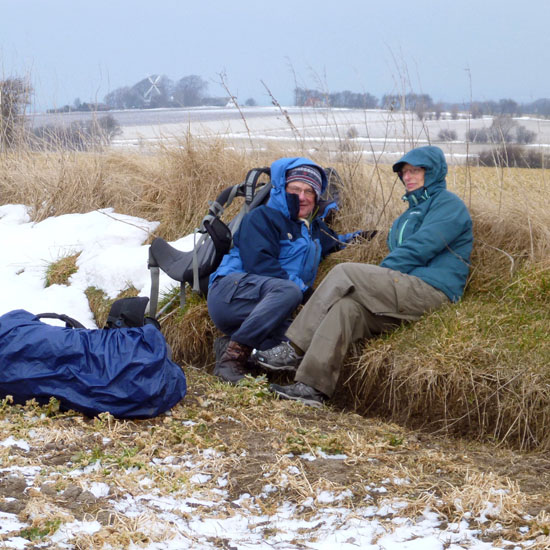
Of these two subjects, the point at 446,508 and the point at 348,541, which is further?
the point at 446,508

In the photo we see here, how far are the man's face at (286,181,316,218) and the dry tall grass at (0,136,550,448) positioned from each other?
0.75 metres

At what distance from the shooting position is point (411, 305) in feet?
17.4

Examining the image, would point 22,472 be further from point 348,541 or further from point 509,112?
point 509,112

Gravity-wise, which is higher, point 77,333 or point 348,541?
point 77,333

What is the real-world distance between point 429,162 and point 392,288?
979 millimetres

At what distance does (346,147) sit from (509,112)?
59.8 inches

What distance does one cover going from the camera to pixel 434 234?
536 centimetres

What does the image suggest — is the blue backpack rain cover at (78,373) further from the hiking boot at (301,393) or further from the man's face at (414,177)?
the man's face at (414,177)

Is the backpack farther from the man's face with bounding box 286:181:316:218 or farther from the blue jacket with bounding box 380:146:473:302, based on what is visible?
the blue jacket with bounding box 380:146:473:302

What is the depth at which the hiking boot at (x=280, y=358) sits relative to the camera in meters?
5.34

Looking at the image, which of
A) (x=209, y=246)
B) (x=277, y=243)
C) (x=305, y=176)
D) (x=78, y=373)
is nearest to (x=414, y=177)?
(x=305, y=176)

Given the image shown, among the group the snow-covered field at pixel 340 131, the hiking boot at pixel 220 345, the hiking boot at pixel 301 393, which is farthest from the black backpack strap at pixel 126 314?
the snow-covered field at pixel 340 131

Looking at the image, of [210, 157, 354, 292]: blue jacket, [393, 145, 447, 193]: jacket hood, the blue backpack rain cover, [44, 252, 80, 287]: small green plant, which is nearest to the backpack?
[210, 157, 354, 292]: blue jacket

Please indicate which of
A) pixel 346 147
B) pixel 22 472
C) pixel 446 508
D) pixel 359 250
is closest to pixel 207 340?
pixel 359 250
